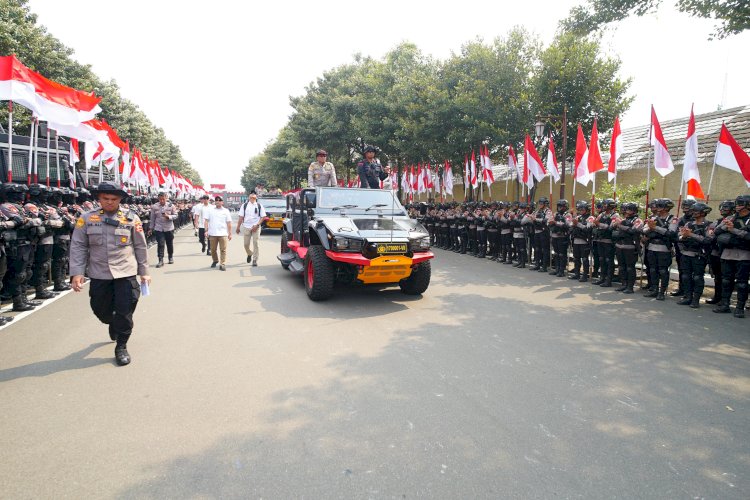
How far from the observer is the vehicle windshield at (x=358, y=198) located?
28.6 feet

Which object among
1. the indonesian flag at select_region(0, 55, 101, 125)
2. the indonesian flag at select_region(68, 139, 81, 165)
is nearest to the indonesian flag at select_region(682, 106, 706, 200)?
the indonesian flag at select_region(0, 55, 101, 125)

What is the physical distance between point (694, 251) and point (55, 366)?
8897 millimetres

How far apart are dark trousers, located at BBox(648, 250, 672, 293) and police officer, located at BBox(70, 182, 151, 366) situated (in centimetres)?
806

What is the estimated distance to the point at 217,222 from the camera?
11.2 m

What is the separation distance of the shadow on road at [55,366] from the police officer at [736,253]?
8281 millimetres

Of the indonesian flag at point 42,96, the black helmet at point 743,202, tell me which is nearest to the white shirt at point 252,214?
the indonesian flag at point 42,96

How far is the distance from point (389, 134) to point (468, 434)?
23.0 metres

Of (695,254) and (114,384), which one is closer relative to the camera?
(114,384)

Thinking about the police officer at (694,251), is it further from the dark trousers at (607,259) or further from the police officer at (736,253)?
the dark trousers at (607,259)

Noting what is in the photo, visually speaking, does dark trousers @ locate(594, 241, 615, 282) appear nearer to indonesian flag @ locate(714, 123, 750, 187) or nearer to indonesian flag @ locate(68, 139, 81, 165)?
indonesian flag @ locate(714, 123, 750, 187)

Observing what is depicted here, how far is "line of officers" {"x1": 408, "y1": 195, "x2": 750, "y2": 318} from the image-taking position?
23.1 ft

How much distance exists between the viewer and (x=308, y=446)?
3.08m

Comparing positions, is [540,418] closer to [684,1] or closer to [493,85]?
[684,1]

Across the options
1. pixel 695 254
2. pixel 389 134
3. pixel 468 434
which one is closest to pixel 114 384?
pixel 468 434
